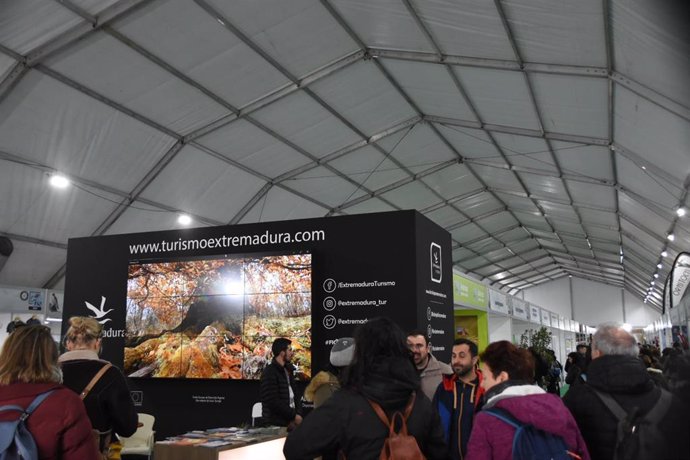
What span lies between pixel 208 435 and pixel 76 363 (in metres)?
1.35

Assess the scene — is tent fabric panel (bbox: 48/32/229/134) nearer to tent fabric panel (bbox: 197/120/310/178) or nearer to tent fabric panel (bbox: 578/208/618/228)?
tent fabric panel (bbox: 197/120/310/178)

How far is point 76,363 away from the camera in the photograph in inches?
118

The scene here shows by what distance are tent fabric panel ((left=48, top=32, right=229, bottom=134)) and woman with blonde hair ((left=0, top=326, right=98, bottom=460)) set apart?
21.5 feet

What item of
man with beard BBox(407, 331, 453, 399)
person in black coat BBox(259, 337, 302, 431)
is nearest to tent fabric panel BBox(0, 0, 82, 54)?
person in black coat BBox(259, 337, 302, 431)

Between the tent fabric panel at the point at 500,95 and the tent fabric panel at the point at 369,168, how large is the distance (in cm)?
293

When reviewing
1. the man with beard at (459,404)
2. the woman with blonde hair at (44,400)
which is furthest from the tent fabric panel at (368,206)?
the woman with blonde hair at (44,400)

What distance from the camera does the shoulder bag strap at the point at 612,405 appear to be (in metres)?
2.34

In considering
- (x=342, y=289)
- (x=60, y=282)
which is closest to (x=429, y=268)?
(x=342, y=289)

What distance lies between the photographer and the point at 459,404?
3.20 meters

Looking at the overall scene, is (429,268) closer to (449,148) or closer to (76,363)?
(76,363)

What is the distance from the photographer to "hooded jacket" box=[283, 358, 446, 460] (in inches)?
73.8

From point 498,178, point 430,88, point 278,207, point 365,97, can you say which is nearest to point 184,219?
point 278,207

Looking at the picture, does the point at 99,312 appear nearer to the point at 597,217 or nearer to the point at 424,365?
the point at 424,365

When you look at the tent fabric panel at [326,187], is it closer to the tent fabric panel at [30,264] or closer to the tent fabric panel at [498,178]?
the tent fabric panel at [498,178]
